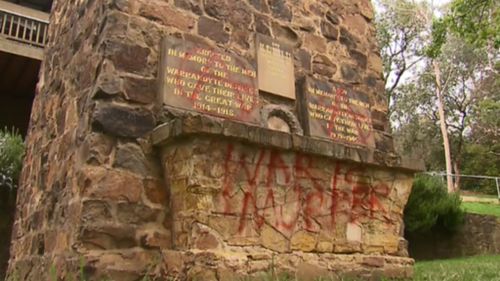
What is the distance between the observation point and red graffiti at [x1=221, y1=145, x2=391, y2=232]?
3270 mm

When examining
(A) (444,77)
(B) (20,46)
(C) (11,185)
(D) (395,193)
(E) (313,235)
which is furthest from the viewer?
(A) (444,77)

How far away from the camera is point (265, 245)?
3.29 metres

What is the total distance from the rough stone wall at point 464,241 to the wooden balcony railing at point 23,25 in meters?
9.61

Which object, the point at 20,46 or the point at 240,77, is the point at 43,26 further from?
the point at 240,77

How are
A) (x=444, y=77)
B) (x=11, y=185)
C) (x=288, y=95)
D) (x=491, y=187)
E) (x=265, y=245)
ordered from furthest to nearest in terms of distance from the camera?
(x=444, y=77)
(x=491, y=187)
(x=11, y=185)
(x=288, y=95)
(x=265, y=245)

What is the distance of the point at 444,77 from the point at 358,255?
23728mm

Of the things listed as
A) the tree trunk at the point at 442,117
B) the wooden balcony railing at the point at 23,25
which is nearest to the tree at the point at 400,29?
the tree trunk at the point at 442,117

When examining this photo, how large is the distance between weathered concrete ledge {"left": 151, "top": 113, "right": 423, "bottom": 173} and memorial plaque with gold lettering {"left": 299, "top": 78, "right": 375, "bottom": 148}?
2.84ft

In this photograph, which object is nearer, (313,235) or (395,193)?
(313,235)

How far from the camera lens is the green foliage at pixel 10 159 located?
28.3 feet

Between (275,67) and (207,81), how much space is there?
0.88 metres

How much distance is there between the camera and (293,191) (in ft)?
11.5

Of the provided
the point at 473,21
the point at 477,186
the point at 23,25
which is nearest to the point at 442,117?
the point at 477,186

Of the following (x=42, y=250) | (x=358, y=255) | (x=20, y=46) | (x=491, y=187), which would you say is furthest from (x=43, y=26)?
(x=491, y=187)
